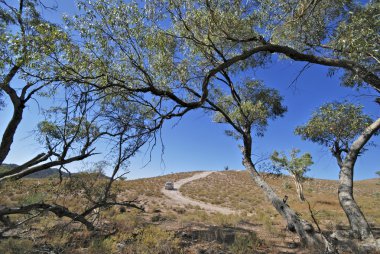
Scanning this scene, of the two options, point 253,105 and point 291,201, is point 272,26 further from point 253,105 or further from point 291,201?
point 291,201

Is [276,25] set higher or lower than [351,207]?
higher

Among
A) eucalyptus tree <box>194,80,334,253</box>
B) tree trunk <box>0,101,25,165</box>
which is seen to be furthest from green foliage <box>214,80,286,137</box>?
tree trunk <box>0,101,25,165</box>

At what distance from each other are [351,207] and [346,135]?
6793 millimetres

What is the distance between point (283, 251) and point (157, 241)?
3.49 meters

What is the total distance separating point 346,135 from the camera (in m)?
12.3

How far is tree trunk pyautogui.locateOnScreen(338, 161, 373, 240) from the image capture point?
20.0 feet

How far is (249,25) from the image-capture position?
26.2ft

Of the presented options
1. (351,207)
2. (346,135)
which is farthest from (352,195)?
(346,135)

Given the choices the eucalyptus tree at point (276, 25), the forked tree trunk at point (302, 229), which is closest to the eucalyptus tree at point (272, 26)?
the eucalyptus tree at point (276, 25)

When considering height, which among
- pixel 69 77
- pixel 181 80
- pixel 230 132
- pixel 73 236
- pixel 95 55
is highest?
pixel 230 132

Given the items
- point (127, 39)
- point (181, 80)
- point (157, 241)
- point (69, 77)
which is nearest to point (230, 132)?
point (181, 80)

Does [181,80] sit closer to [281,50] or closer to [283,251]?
[281,50]

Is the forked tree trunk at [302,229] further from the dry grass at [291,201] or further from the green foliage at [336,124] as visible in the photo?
the green foliage at [336,124]

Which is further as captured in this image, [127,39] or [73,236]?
[73,236]
